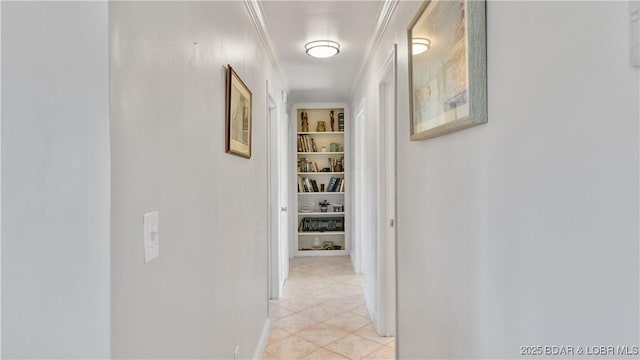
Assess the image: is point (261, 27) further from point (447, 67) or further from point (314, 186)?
point (314, 186)

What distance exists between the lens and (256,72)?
2.54m

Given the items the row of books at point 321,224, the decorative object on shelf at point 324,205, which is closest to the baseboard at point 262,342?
the row of books at point 321,224

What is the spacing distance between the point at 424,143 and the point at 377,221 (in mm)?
1446

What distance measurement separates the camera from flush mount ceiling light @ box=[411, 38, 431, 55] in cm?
148

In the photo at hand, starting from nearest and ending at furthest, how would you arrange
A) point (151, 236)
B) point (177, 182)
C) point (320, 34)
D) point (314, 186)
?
1. point (151, 236)
2. point (177, 182)
3. point (320, 34)
4. point (314, 186)

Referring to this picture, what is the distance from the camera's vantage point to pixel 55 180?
0.58m

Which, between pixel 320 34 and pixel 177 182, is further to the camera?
pixel 320 34

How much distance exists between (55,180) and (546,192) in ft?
3.08

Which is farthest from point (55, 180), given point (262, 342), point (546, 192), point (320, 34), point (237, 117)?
point (320, 34)

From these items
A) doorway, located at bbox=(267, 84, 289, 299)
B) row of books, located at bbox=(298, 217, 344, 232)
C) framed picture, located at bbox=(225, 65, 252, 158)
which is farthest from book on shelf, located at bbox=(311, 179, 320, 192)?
framed picture, located at bbox=(225, 65, 252, 158)

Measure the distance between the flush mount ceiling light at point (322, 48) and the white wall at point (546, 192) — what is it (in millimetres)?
1951

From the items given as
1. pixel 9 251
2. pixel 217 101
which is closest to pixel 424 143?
pixel 217 101

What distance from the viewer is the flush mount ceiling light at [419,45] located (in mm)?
1481

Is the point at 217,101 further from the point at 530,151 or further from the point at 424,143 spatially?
the point at 530,151
